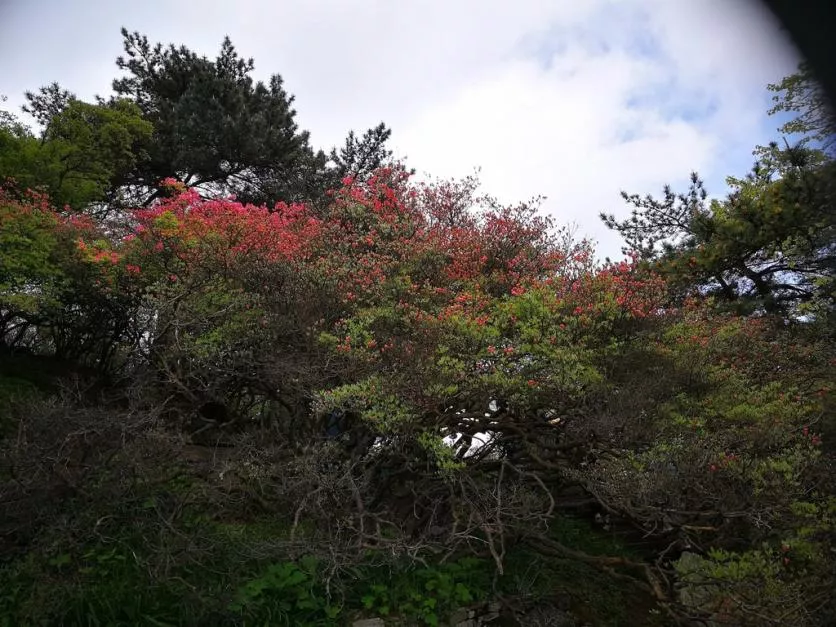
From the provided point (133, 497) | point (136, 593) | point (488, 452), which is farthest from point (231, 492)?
point (488, 452)

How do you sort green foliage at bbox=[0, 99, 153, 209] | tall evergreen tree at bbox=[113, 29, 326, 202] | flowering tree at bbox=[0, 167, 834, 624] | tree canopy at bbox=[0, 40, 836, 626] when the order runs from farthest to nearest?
tall evergreen tree at bbox=[113, 29, 326, 202] → green foliage at bbox=[0, 99, 153, 209] → flowering tree at bbox=[0, 167, 834, 624] → tree canopy at bbox=[0, 40, 836, 626]

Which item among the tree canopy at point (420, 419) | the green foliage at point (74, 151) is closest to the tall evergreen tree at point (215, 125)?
the green foliage at point (74, 151)

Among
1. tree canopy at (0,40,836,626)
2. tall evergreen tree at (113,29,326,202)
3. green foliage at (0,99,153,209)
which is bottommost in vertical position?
tree canopy at (0,40,836,626)

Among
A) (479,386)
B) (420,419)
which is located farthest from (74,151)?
(479,386)

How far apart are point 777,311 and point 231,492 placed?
25.3 ft

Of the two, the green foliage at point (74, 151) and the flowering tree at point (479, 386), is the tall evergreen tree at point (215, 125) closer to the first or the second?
the green foliage at point (74, 151)

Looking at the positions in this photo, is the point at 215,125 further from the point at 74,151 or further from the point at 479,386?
the point at 479,386

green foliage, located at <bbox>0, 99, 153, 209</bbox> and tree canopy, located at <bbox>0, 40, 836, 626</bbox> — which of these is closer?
tree canopy, located at <bbox>0, 40, 836, 626</bbox>

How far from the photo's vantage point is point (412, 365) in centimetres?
573

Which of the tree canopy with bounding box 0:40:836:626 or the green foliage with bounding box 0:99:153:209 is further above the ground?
the green foliage with bounding box 0:99:153:209

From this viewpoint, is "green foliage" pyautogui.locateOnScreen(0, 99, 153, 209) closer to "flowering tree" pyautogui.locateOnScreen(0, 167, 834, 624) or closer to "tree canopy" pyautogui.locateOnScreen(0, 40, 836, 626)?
"tree canopy" pyautogui.locateOnScreen(0, 40, 836, 626)

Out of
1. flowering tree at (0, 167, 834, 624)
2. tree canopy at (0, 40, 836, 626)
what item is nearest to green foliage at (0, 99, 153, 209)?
tree canopy at (0, 40, 836, 626)

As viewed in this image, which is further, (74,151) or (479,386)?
(74,151)

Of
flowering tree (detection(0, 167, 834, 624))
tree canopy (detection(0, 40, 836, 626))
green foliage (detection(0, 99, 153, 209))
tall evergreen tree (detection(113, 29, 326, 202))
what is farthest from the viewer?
tall evergreen tree (detection(113, 29, 326, 202))
